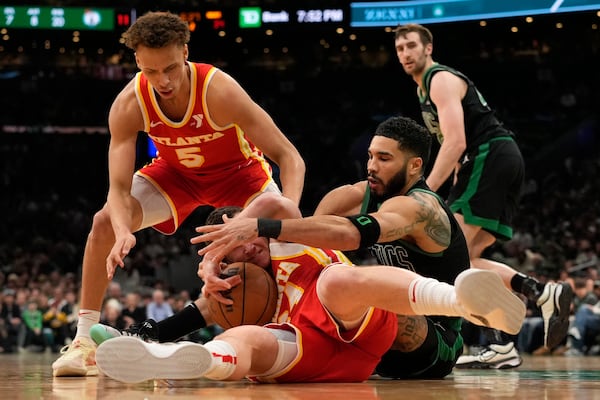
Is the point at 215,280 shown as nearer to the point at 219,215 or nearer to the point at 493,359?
the point at 219,215

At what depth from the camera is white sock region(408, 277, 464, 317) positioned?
285 cm

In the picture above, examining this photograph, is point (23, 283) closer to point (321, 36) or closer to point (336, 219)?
point (321, 36)

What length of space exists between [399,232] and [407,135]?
1.48 ft

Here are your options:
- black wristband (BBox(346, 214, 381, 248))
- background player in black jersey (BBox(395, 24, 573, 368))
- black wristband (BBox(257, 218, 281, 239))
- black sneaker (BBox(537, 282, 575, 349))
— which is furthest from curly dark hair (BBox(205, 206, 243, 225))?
black sneaker (BBox(537, 282, 575, 349))

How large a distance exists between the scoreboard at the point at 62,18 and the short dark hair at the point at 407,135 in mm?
14682

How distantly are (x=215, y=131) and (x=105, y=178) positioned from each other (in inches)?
630

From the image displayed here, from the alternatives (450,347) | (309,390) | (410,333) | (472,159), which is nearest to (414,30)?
(472,159)

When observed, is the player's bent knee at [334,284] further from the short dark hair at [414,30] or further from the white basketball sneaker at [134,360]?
the short dark hair at [414,30]

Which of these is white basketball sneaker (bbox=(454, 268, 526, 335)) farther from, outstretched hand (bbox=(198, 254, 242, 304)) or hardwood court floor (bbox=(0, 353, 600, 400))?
outstretched hand (bbox=(198, 254, 242, 304))

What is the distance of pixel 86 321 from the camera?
14.0ft

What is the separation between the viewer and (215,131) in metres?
4.33

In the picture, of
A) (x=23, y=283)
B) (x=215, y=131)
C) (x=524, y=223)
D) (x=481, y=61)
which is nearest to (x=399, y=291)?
(x=215, y=131)

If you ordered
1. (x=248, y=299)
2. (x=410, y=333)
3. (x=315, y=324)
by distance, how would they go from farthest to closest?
(x=410, y=333), (x=248, y=299), (x=315, y=324)

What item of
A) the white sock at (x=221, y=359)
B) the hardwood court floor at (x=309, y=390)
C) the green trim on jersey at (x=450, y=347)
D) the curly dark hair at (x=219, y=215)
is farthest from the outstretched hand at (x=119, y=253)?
the green trim on jersey at (x=450, y=347)
